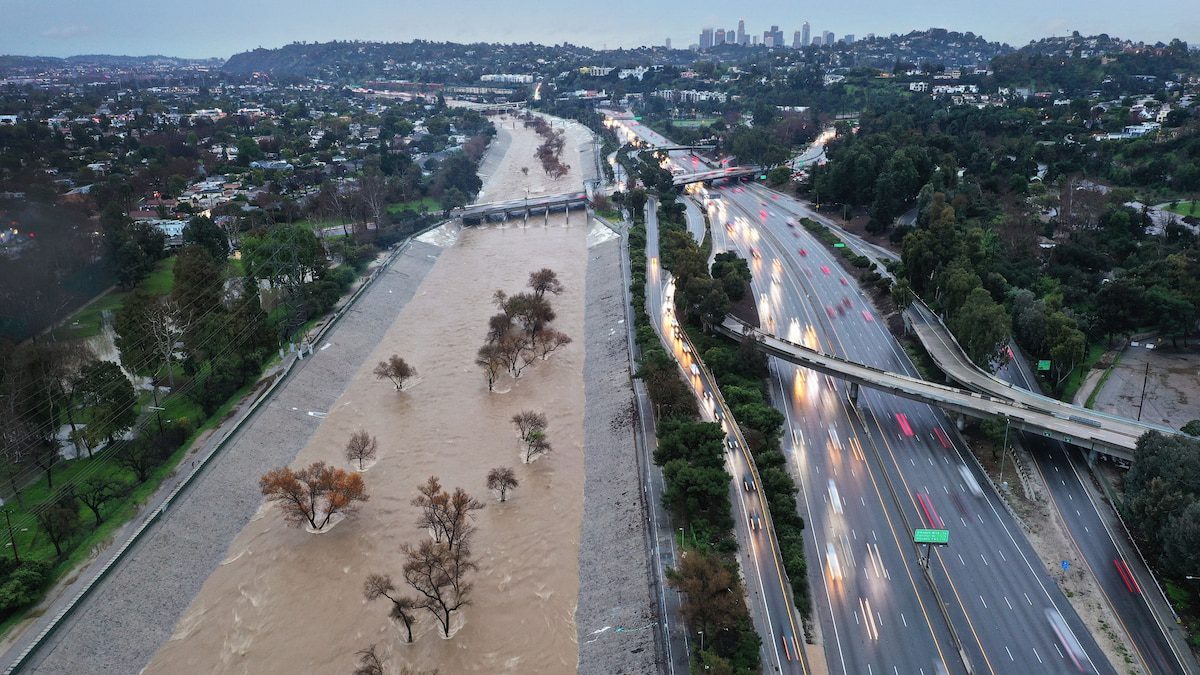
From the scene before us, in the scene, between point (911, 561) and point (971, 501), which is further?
point (971, 501)

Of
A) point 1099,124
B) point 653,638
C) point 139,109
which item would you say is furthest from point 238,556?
point 139,109

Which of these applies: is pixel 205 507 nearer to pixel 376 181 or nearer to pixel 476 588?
pixel 476 588

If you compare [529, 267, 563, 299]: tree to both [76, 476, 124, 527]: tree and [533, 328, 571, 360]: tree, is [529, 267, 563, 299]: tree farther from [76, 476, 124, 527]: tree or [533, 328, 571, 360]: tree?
[76, 476, 124, 527]: tree

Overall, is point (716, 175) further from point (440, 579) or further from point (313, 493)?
point (440, 579)

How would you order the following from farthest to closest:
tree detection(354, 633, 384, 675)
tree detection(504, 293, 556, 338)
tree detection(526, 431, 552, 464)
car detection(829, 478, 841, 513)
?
tree detection(504, 293, 556, 338)
tree detection(526, 431, 552, 464)
car detection(829, 478, 841, 513)
tree detection(354, 633, 384, 675)

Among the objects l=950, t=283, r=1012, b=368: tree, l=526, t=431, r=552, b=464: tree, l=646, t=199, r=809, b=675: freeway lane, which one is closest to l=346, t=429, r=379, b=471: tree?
l=526, t=431, r=552, b=464: tree

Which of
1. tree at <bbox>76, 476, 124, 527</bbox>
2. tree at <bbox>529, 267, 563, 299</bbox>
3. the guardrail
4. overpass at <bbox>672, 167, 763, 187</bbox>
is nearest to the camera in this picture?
the guardrail

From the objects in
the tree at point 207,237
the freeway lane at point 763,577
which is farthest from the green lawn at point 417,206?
the freeway lane at point 763,577
